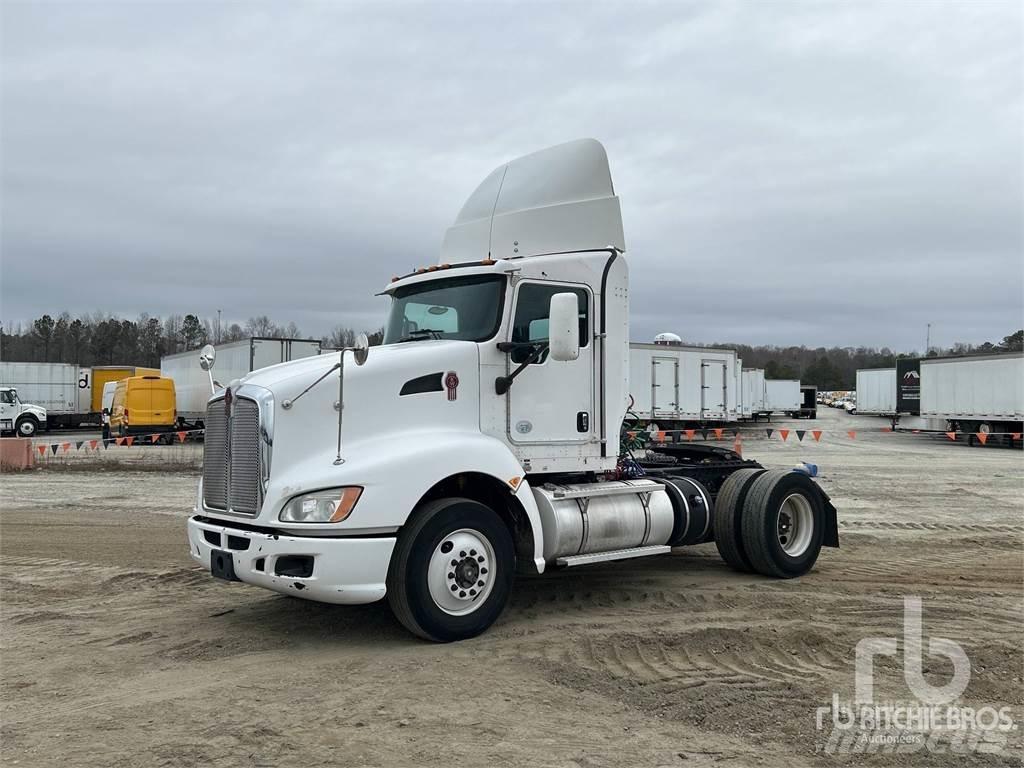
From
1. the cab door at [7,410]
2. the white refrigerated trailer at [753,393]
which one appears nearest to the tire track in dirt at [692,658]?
the white refrigerated trailer at [753,393]

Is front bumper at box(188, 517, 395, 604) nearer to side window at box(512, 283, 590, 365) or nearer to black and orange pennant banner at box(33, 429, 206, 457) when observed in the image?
side window at box(512, 283, 590, 365)

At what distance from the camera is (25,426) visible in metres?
40.8

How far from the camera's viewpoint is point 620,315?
8.18 meters

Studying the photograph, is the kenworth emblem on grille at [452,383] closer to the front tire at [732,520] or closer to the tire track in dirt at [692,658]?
the tire track in dirt at [692,658]

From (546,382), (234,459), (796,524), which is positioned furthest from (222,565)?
(796,524)

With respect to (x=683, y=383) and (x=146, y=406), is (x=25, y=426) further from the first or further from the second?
(x=683, y=383)

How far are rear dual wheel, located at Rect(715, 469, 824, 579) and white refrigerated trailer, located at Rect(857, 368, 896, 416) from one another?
44250mm

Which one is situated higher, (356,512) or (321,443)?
(321,443)

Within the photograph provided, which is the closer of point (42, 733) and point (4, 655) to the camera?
point (42, 733)

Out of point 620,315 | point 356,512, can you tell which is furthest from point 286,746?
point 620,315

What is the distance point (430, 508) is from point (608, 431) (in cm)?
226

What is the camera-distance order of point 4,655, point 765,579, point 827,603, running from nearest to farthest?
point 4,655, point 827,603, point 765,579

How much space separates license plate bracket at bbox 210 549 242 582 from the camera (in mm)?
6252

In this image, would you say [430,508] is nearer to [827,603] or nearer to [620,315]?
[620,315]
